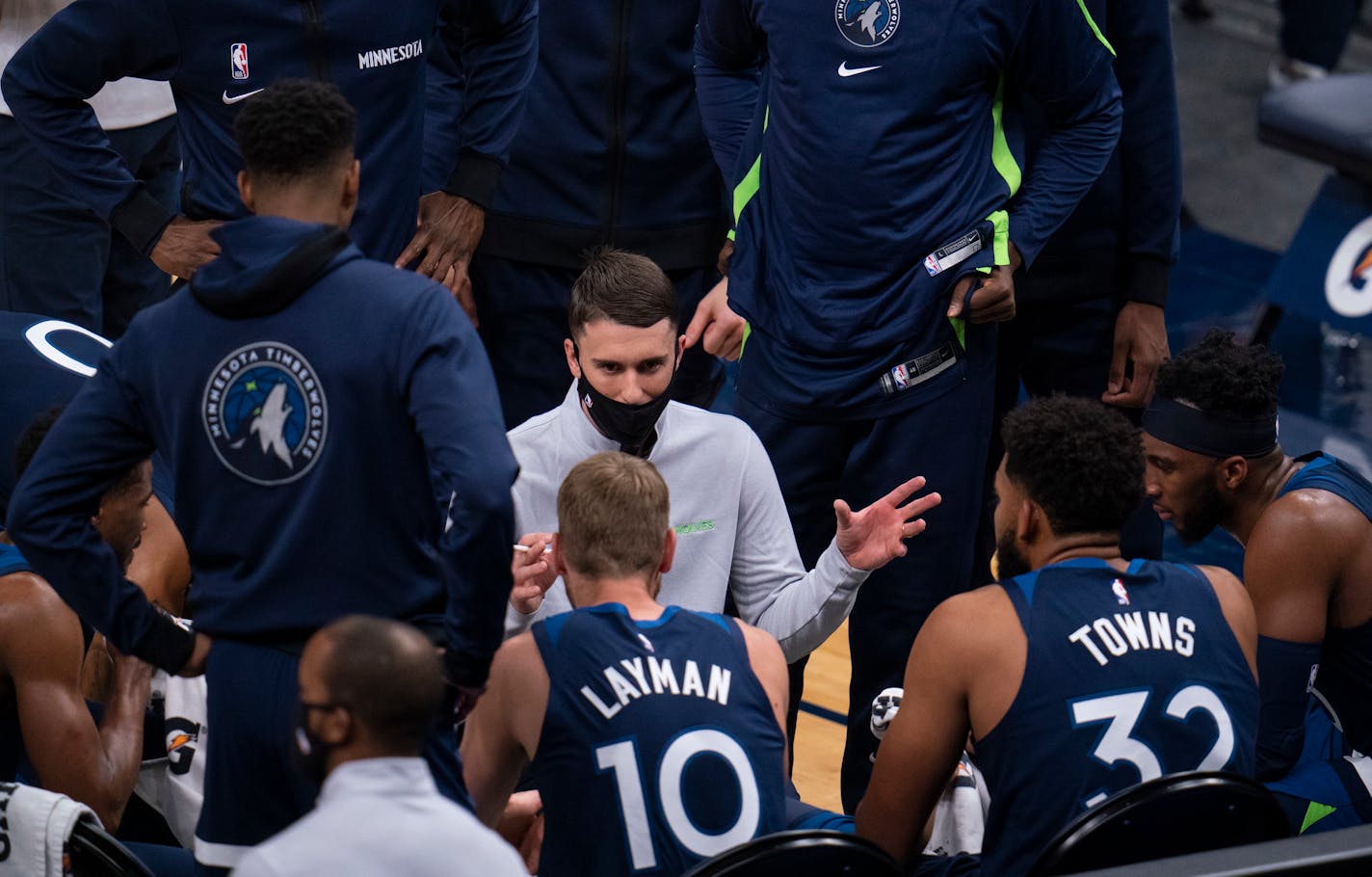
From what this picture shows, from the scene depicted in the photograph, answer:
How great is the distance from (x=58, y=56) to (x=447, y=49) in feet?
3.56

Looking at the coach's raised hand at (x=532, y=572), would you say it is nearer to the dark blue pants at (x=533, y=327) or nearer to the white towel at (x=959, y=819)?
the white towel at (x=959, y=819)

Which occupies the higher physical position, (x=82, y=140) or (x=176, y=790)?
(x=82, y=140)

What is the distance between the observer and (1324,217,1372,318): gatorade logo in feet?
20.8

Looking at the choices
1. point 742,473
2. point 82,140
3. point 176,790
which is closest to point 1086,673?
point 742,473

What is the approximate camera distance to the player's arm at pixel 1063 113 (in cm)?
371

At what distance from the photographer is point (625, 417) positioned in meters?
3.45

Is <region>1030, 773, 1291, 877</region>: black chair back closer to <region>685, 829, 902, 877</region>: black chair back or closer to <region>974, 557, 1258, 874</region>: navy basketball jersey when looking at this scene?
<region>974, 557, 1258, 874</region>: navy basketball jersey

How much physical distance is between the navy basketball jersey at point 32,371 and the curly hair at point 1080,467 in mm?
1947

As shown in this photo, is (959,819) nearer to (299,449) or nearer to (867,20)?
(299,449)

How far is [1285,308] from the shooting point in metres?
6.50

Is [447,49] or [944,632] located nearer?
[944,632]

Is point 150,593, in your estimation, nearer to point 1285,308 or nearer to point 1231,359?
point 1231,359

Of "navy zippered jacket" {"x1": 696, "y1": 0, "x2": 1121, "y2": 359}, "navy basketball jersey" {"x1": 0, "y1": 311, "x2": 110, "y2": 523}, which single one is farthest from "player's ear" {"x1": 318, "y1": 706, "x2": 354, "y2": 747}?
"navy zippered jacket" {"x1": 696, "y1": 0, "x2": 1121, "y2": 359}

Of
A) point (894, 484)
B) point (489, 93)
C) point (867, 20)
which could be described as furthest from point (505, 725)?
point (489, 93)
